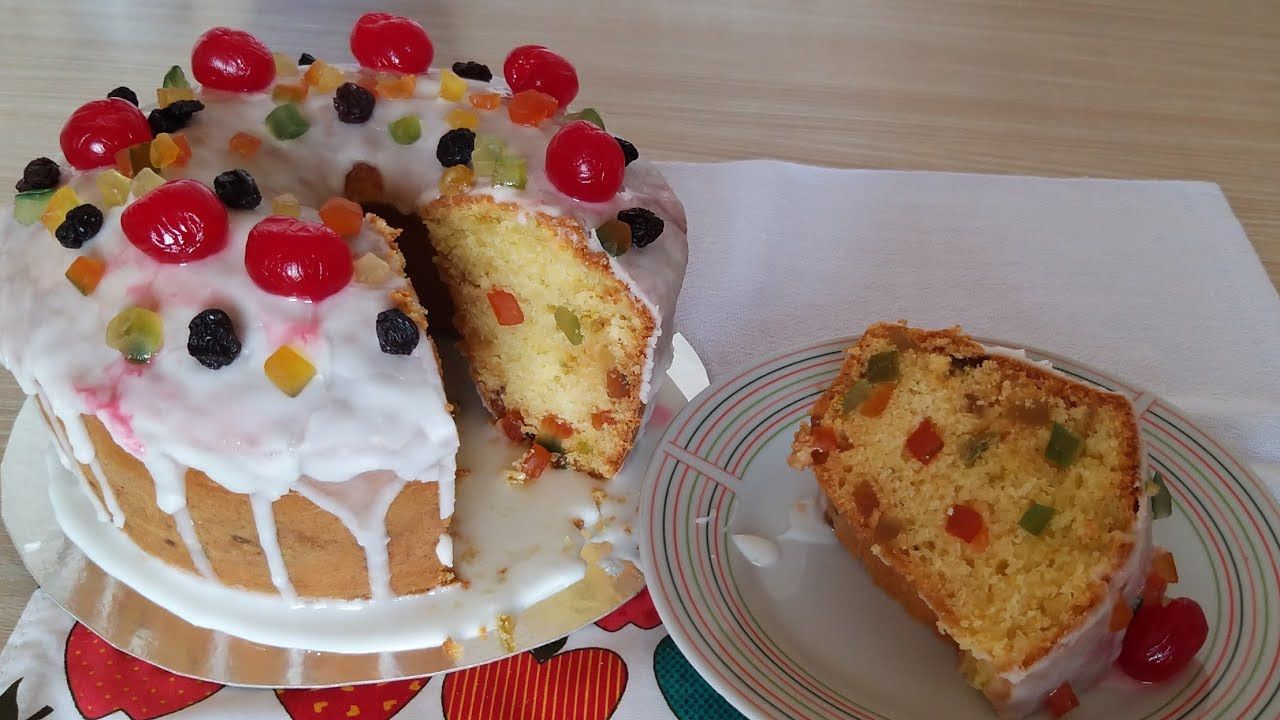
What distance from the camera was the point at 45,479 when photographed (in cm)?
222

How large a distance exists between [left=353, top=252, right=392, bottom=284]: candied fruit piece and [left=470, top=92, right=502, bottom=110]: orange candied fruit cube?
0.60m

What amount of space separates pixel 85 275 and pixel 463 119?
2.76 ft

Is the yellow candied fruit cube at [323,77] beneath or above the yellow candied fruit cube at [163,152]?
above

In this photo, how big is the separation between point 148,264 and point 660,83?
220cm

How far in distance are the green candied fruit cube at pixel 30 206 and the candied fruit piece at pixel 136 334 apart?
0.41 meters

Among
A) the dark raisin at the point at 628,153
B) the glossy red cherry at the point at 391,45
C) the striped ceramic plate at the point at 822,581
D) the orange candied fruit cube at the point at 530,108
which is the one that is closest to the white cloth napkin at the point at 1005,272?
the striped ceramic plate at the point at 822,581

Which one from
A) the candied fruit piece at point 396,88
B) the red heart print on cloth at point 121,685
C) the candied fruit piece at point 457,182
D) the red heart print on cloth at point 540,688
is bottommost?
the red heart print on cloth at point 121,685

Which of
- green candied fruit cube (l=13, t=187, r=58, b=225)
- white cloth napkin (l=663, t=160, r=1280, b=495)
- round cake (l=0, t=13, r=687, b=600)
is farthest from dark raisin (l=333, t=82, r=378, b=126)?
white cloth napkin (l=663, t=160, r=1280, b=495)

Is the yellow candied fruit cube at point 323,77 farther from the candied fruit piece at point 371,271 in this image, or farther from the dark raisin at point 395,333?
the dark raisin at point 395,333

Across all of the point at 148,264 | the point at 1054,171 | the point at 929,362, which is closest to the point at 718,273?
the point at 929,362

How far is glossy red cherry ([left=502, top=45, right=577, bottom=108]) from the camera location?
247 cm

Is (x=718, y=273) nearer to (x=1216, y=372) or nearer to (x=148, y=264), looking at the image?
(x=1216, y=372)

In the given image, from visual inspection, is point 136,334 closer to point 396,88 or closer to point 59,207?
point 59,207

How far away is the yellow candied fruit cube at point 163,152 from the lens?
2.11 m
